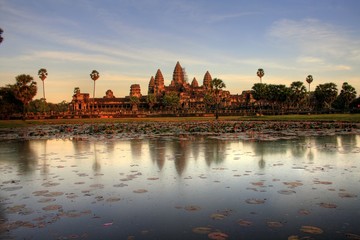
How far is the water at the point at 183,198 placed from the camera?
637 cm

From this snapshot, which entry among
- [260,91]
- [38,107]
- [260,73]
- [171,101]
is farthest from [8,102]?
[260,73]

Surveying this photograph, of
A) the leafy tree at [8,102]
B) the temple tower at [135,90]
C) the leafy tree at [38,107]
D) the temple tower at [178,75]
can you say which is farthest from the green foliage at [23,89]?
the temple tower at [178,75]

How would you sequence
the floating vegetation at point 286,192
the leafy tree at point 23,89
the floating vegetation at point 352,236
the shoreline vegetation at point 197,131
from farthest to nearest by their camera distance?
the leafy tree at point 23,89 → the shoreline vegetation at point 197,131 → the floating vegetation at point 286,192 → the floating vegetation at point 352,236

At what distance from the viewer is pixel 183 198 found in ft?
27.9

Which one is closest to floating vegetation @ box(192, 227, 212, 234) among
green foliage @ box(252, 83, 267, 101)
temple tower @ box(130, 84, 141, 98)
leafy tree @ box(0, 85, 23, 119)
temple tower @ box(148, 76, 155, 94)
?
leafy tree @ box(0, 85, 23, 119)

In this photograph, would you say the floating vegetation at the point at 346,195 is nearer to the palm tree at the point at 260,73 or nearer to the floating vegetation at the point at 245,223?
the floating vegetation at the point at 245,223

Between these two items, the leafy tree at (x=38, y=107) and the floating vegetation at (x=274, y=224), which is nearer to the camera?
the floating vegetation at (x=274, y=224)

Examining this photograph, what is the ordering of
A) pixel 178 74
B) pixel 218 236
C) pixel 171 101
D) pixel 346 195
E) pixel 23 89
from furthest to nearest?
pixel 178 74 < pixel 171 101 < pixel 23 89 < pixel 346 195 < pixel 218 236

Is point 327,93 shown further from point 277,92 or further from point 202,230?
point 202,230

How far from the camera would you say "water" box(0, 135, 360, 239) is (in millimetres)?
6367

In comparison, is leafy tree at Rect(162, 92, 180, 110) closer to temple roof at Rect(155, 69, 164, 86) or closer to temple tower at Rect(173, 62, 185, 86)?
temple roof at Rect(155, 69, 164, 86)

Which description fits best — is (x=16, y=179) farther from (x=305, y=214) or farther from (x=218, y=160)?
(x=305, y=214)

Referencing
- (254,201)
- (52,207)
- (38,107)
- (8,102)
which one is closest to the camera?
(52,207)

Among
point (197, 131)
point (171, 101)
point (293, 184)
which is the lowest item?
point (293, 184)
